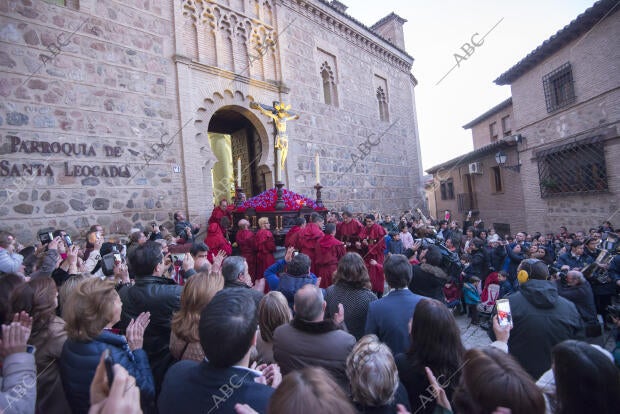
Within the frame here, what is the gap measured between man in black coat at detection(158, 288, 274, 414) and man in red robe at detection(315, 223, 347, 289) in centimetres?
420

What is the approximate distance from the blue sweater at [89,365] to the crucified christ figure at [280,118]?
868 centimetres

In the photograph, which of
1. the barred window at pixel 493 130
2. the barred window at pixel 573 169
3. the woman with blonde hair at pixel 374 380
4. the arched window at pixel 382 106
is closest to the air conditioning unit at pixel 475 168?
the barred window at pixel 493 130

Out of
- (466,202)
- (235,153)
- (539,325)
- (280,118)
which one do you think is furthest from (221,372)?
(466,202)

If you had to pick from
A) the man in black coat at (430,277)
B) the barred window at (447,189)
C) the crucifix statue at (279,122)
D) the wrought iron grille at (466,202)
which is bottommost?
the man in black coat at (430,277)

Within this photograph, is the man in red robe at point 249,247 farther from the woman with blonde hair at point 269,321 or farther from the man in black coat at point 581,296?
the man in black coat at point 581,296

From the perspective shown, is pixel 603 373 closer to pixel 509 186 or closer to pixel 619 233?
pixel 619 233

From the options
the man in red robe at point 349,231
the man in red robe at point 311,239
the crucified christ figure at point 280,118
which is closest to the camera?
the man in red robe at point 311,239

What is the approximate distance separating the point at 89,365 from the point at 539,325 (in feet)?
10.7

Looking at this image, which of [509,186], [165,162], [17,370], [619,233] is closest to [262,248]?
[165,162]

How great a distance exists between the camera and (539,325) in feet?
9.14

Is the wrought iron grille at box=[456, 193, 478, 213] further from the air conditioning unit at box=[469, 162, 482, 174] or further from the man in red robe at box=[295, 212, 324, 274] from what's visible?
the man in red robe at box=[295, 212, 324, 274]

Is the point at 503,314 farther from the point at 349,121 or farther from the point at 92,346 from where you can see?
the point at 349,121

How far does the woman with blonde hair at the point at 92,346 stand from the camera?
1.67 m

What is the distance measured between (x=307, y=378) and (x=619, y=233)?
10141mm
